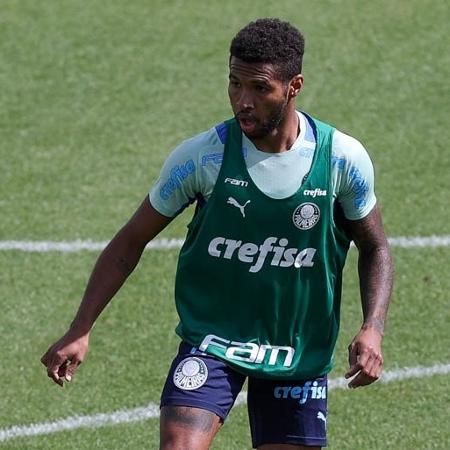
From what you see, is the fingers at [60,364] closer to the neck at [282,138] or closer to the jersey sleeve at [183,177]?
the jersey sleeve at [183,177]

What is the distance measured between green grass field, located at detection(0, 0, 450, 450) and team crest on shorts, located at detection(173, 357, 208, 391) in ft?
5.20

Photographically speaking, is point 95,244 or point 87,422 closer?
point 87,422

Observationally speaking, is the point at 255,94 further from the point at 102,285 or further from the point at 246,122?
the point at 102,285

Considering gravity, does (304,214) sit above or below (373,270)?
above

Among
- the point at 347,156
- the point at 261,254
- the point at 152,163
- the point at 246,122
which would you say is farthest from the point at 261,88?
the point at 152,163

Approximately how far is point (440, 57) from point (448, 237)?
2785mm

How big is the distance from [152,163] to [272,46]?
16.1ft

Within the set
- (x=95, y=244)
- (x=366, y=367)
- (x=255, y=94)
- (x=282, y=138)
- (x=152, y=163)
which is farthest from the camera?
(x=152, y=163)

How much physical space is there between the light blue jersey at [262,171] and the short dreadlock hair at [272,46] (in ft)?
1.02

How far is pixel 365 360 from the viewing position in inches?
212

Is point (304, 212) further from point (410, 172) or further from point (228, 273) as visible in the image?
point (410, 172)

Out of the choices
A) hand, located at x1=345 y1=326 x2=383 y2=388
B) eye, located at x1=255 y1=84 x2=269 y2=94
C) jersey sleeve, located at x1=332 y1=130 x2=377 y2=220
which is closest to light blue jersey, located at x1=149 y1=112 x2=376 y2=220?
jersey sleeve, located at x1=332 y1=130 x2=377 y2=220

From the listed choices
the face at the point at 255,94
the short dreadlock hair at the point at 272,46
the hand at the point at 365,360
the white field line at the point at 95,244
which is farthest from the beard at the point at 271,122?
the white field line at the point at 95,244

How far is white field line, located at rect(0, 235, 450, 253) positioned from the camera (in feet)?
30.4
